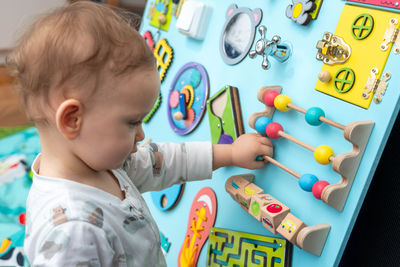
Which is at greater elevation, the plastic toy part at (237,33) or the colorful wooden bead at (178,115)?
the plastic toy part at (237,33)

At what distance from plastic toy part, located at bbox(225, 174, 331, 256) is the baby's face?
212 millimetres

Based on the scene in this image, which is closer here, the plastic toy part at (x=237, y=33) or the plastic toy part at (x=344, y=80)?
the plastic toy part at (x=344, y=80)

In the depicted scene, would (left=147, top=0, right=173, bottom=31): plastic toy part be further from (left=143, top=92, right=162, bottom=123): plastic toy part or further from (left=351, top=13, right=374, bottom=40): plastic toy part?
(left=351, top=13, right=374, bottom=40): plastic toy part

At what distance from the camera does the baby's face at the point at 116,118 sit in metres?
0.46

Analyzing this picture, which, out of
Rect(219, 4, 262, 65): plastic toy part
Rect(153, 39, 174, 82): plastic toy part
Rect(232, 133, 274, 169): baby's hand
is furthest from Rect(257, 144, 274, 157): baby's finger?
Rect(153, 39, 174, 82): plastic toy part

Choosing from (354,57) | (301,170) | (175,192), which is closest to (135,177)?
(175,192)

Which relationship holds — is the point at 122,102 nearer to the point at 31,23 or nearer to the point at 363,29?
the point at 31,23

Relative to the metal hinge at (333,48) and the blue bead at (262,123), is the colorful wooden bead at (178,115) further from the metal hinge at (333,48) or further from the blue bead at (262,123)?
the metal hinge at (333,48)

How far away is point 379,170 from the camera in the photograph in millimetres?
665

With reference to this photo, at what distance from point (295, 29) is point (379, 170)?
299mm

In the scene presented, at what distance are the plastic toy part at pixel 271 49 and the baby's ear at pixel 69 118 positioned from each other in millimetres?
291

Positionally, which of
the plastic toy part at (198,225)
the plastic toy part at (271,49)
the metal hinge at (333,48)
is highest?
the metal hinge at (333,48)

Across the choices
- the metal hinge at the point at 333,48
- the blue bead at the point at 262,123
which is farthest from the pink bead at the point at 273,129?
the metal hinge at the point at 333,48

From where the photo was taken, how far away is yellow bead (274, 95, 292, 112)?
1.87ft
